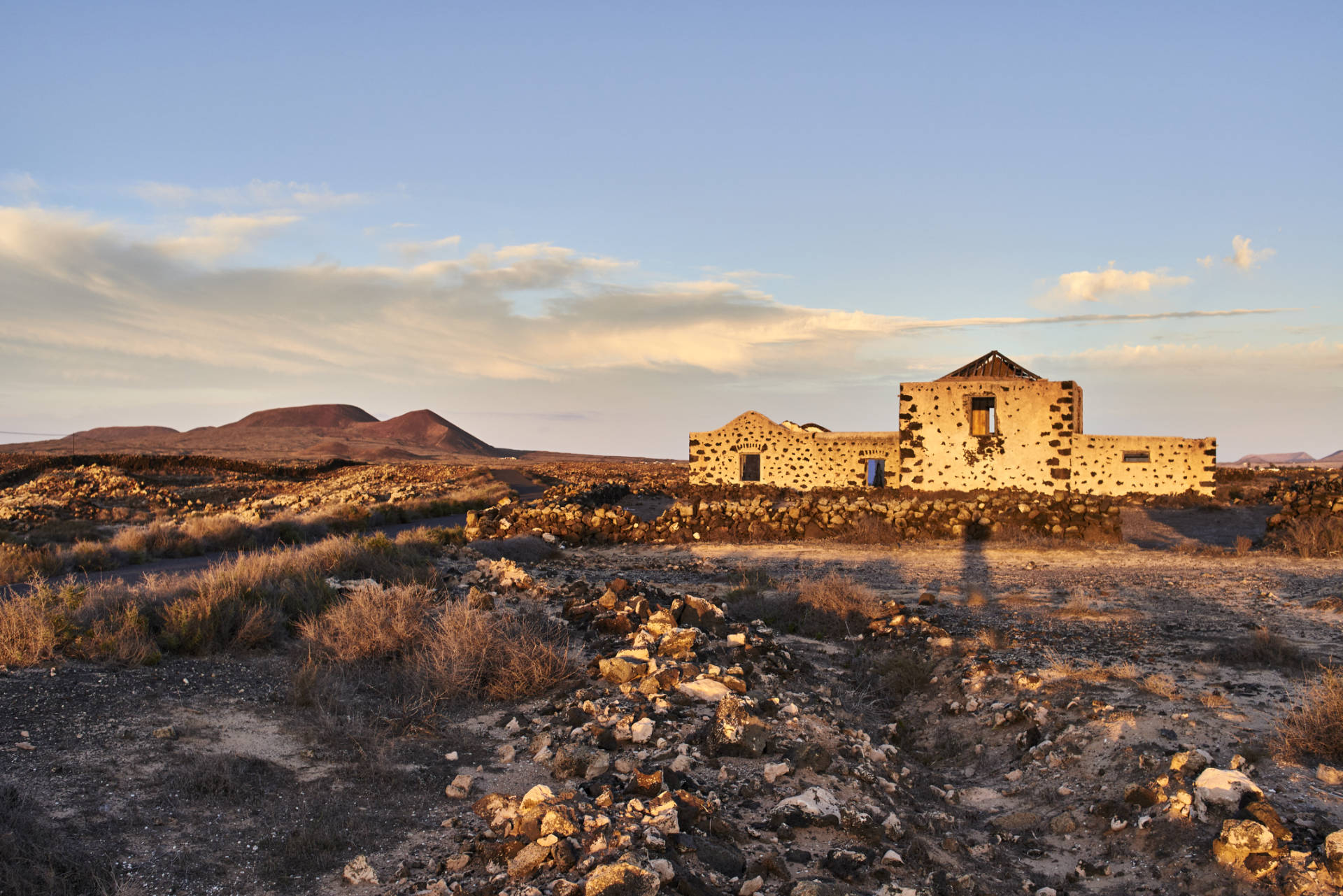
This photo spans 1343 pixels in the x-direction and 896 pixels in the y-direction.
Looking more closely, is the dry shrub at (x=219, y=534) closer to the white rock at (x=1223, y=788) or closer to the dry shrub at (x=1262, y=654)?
the dry shrub at (x=1262, y=654)

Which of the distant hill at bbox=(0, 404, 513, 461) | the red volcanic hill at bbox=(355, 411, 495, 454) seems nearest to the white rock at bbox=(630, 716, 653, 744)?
the distant hill at bbox=(0, 404, 513, 461)

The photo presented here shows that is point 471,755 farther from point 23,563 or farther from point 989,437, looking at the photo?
point 989,437

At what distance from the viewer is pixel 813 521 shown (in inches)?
731

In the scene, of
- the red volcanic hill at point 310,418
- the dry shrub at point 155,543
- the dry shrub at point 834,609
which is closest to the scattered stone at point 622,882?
the dry shrub at point 834,609

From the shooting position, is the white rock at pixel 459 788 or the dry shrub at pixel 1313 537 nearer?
the white rock at pixel 459 788

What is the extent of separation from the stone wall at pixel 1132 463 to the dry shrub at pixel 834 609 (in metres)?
17.2

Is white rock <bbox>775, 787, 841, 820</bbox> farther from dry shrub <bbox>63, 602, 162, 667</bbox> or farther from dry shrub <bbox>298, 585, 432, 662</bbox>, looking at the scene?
dry shrub <bbox>63, 602, 162, 667</bbox>

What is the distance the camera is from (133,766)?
4.93 m

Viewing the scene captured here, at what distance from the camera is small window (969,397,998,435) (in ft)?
82.5

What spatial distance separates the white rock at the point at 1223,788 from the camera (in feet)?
14.3

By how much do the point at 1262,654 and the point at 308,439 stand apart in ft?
400

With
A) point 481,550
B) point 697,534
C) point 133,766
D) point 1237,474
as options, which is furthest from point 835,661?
point 1237,474

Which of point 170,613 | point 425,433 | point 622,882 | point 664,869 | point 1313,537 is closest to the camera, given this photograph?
point 622,882

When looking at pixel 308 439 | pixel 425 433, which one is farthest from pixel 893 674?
pixel 425 433
